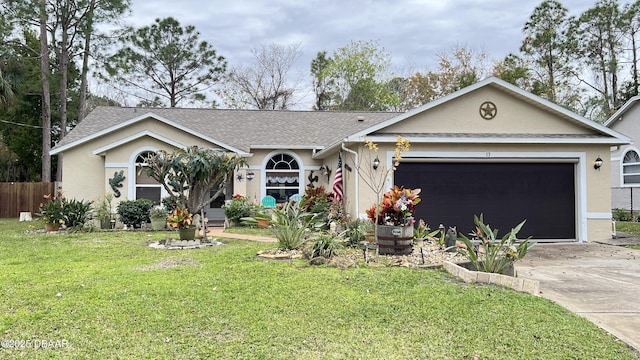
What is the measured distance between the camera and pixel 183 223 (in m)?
10.3

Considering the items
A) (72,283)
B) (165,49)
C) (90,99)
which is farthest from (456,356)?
(90,99)

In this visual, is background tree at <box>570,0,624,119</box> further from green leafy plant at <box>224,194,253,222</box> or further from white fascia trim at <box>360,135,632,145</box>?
green leafy plant at <box>224,194,253,222</box>

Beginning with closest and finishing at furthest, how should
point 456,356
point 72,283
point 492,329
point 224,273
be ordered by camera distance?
point 456,356 → point 492,329 → point 72,283 → point 224,273

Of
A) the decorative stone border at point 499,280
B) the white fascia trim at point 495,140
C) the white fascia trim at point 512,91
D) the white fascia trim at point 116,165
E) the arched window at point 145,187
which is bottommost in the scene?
the decorative stone border at point 499,280

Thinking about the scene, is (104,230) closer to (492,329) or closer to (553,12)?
(492,329)

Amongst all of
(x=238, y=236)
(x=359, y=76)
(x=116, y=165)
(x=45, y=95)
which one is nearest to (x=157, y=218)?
(x=116, y=165)

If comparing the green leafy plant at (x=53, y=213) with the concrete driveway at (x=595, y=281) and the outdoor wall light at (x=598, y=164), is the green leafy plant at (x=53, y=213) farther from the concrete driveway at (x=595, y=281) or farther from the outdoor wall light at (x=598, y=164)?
the outdoor wall light at (x=598, y=164)

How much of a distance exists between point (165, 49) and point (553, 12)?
92.0 ft

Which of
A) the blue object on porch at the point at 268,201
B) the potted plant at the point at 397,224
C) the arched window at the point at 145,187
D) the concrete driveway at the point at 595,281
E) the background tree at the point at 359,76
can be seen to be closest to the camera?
the concrete driveway at the point at 595,281

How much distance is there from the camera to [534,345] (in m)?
4.14

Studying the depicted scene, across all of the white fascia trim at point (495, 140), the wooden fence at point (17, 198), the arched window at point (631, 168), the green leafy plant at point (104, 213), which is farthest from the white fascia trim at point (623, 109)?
the wooden fence at point (17, 198)

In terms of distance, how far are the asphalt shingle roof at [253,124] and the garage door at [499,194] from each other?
6072 mm

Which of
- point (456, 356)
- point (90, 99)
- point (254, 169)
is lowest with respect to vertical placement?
point (456, 356)

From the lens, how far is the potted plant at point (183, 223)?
1029cm
